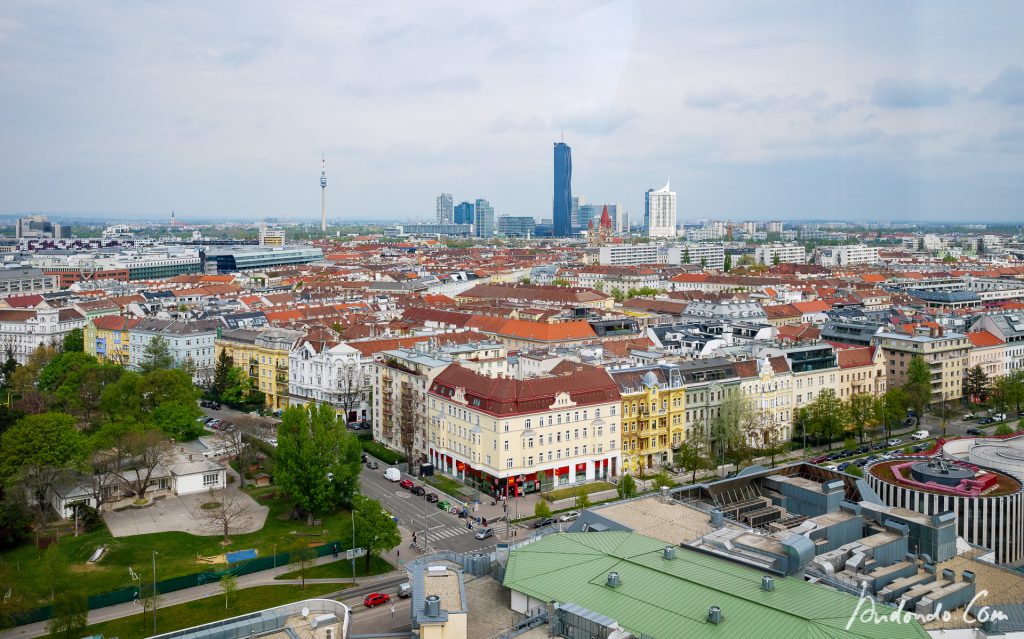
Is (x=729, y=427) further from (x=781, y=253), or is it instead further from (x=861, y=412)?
(x=781, y=253)

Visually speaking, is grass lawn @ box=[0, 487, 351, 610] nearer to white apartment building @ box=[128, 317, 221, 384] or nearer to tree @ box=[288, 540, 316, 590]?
tree @ box=[288, 540, 316, 590]

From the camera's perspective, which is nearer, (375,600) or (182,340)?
(375,600)

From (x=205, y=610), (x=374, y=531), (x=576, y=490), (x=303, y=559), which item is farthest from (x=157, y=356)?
(x=205, y=610)

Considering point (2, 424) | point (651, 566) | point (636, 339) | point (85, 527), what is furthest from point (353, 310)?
point (651, 566)

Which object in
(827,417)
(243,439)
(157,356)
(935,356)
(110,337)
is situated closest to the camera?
(243,439)

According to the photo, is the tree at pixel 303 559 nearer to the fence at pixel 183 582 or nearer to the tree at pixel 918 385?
the fence at pixel 183 582

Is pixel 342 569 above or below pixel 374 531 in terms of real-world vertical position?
below

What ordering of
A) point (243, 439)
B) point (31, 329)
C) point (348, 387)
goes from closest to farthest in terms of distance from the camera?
point (243, 439) < point (348, 387) < point (31, 329)

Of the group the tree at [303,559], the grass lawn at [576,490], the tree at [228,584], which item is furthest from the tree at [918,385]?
the tree at [228,584]

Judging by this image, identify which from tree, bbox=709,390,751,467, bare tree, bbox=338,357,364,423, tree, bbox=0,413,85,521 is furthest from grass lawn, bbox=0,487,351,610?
tree, bbox=709,390,751,467
